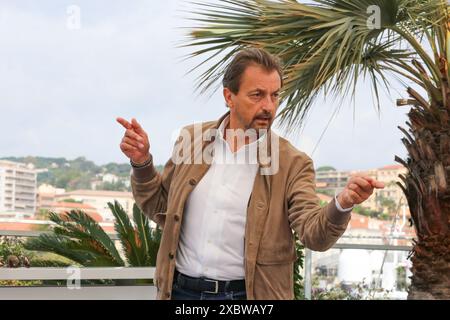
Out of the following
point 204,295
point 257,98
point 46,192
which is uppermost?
point 257,98

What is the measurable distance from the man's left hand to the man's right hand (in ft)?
2.04

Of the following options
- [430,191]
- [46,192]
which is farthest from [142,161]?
[46,192]

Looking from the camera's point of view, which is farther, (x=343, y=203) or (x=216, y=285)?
(x=216, y=285)

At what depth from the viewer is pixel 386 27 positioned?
5.85 m

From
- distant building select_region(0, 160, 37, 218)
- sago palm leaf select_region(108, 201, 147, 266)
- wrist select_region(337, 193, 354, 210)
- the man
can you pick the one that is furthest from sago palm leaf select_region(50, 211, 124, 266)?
distant building select_region(0, 160, 37, 218)

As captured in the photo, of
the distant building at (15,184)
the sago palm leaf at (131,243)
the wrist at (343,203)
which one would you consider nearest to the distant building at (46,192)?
the distant building at (15,184)

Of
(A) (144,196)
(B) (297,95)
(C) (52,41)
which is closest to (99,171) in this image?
(B) (297,95)

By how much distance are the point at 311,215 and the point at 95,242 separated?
5.01m

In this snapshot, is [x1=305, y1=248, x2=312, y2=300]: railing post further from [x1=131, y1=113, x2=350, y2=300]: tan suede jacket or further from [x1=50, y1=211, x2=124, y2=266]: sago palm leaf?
[x1=131, y1=113, x2=350, y2=300]: tan suede jacket

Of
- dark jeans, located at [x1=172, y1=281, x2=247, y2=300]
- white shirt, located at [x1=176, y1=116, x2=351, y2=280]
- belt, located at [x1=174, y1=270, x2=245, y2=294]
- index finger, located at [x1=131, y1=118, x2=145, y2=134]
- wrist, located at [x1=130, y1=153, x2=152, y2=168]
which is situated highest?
index finger, located at [x1=131, y1=118, x2=145, y2=134]

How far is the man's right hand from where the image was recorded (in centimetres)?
221

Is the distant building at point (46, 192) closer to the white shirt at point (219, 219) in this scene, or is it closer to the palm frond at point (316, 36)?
the palm frond at point (316, 36)

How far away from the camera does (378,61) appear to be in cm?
640

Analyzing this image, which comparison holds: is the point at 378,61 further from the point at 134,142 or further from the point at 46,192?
the point at 46,192
